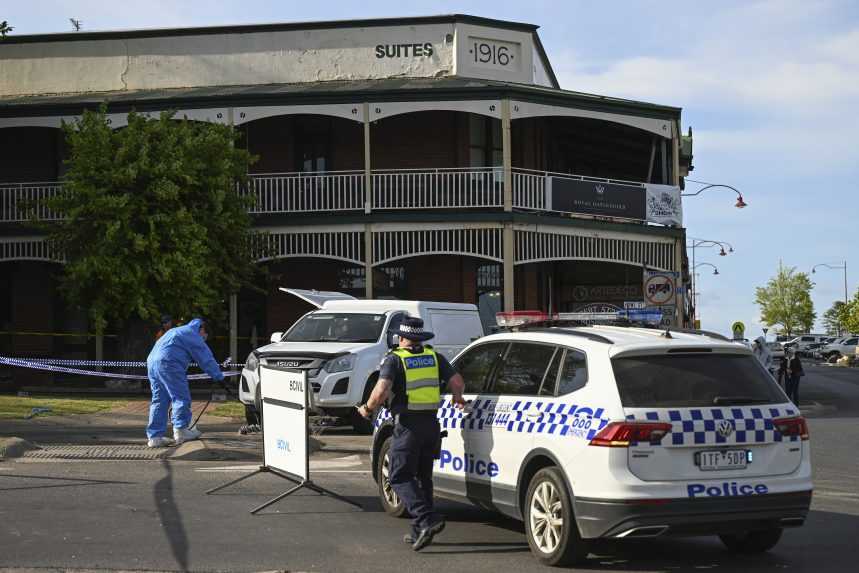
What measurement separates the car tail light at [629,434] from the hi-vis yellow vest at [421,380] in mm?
1516

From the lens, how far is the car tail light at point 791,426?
771cm

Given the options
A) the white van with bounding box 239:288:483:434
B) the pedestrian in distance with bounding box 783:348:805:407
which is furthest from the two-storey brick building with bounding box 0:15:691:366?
the white van with bounding box 239:288:483:434

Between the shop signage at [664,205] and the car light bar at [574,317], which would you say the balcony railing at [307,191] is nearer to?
the shop signage at [664,205]

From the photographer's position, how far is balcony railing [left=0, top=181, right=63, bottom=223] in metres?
27.5

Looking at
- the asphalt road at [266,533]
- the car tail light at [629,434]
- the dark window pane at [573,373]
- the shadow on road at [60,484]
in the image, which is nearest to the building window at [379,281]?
the asphalt road at [266,533]

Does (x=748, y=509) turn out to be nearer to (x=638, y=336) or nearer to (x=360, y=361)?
(x=638, y=336)

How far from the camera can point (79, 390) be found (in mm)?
25969

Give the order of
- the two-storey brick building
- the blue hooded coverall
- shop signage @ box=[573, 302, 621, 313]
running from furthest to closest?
shop signage @ box=[573, 302, 621, 313] < the two-storey brick building < the blue hooded coverall

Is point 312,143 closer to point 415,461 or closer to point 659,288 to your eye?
point 659,288

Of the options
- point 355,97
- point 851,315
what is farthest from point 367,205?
point 851,315

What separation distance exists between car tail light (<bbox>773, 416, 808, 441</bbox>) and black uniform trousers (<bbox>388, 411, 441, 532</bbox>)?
243 centimetres

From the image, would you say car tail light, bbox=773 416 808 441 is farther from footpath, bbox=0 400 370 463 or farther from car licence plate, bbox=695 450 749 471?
footpath, bbox=0 400 370 463

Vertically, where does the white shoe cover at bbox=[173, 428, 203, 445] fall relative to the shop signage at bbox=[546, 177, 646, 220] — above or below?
below

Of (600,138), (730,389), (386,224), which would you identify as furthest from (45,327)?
(730,389)
